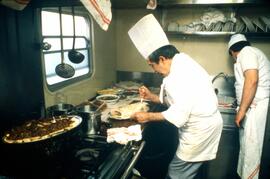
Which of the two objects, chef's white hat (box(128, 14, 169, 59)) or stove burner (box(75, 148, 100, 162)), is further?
chef's white hat (box(128, 14, 169, 59))

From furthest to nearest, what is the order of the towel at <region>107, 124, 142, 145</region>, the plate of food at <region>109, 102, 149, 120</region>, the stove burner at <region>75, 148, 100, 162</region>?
1. the plate of food at <region>109, 102, 149, 120</region>
2. the towel at <region>107, 124, 142, 145</region>
3. the stove burner at <region>75, 148, 100, 162</region>

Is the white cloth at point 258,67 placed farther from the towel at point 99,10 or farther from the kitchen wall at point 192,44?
the towel at point 99,10

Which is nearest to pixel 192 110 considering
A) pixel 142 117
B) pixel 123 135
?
pixel 142 117

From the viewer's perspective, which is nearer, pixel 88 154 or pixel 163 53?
pixel 88 154

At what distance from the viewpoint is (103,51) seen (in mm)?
3234

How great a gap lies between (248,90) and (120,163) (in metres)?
1.67

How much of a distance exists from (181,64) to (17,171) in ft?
4.39

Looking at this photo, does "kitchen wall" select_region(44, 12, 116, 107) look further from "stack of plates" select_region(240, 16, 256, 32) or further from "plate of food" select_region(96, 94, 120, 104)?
"stack of plates" select_region(240, 16, 256, 32)

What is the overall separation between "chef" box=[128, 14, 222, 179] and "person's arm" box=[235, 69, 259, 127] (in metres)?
0.65

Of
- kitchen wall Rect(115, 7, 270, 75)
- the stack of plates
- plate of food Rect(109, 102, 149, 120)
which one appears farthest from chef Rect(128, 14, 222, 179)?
kitchen wall Rect(115, 7, 270, 75)

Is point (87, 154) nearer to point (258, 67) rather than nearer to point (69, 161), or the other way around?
point (69, 161)

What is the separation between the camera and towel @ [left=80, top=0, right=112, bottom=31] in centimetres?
117

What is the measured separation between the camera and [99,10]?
1227 mm

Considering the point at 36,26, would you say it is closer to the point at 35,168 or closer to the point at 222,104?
the point at 35,168
